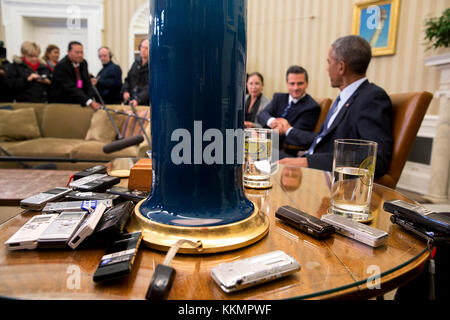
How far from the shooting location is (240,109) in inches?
18.4

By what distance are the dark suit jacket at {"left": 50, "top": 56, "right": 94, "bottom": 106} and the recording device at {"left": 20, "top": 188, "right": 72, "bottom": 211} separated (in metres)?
3.34

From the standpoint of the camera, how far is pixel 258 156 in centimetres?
80

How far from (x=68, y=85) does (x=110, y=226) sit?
385 centimetres

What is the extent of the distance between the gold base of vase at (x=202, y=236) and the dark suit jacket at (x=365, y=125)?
1.01m

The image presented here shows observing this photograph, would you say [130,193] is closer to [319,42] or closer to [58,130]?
[58,130]

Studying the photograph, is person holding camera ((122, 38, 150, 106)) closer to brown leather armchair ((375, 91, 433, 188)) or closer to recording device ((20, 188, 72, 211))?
brown leather armchair ((375, 91, 433, 188))

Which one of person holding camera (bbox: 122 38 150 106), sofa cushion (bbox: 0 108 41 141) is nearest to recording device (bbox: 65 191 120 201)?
person holding camera (bbox: 122 38 150 106)

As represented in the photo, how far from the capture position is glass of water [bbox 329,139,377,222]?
1.85ft

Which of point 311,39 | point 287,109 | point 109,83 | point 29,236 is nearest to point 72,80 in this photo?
point 109,83

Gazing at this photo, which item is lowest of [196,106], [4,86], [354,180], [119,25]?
[354,180]

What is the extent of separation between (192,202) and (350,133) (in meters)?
1.30

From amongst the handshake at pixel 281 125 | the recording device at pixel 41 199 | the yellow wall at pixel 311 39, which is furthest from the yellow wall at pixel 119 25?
the recording device at pixel 41 199

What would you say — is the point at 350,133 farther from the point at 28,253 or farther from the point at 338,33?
the point at 338,33
